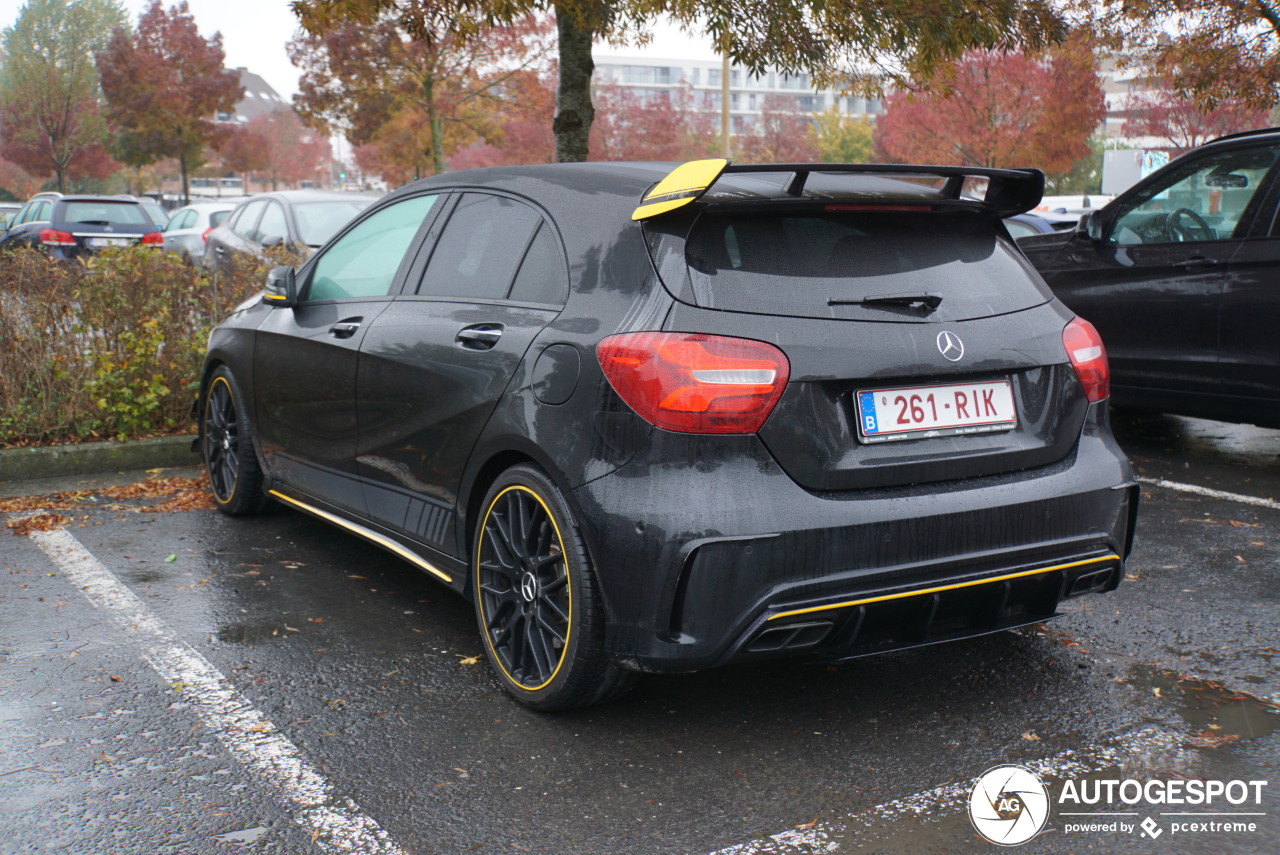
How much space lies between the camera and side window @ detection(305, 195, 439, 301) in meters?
4.70

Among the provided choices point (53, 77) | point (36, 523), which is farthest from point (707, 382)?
point (53, 77)

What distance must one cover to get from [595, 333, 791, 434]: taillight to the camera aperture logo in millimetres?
1077

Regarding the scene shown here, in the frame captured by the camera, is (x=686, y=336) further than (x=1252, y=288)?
No

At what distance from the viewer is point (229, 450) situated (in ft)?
19.7

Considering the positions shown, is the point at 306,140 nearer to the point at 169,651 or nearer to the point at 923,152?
the point at 923,152

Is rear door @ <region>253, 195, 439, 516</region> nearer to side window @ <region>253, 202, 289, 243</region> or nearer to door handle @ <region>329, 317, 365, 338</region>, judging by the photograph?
door handle @ <region>329, 317, 365, 338</region>

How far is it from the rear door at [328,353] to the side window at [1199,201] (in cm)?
457

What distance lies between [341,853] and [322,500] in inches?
92.7

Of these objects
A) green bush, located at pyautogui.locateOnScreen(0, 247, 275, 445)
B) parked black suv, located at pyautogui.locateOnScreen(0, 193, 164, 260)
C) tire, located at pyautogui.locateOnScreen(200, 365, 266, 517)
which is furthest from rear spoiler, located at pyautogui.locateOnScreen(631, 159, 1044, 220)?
parked black suv, located at pyautogui.locateOnScreen(0, 193, 164, 260)

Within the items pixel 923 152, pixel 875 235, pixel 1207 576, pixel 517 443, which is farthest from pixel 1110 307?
pixel 923 152

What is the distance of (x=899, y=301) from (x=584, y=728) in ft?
4.88

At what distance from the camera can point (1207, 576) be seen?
4980mm

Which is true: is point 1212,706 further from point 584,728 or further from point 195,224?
point 195,224

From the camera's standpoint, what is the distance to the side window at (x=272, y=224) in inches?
502
